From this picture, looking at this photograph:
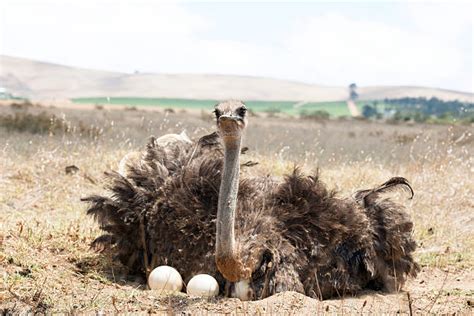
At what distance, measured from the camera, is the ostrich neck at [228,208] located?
4668 millimetres

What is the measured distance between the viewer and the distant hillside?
2992 inches

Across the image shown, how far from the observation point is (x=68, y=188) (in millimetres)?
8375

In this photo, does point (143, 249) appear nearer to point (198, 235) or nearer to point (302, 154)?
point (198, 235)

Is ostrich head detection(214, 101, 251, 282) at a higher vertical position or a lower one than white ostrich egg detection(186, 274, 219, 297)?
higher

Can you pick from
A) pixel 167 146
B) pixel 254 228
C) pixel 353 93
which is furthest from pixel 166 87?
pixel 254 228

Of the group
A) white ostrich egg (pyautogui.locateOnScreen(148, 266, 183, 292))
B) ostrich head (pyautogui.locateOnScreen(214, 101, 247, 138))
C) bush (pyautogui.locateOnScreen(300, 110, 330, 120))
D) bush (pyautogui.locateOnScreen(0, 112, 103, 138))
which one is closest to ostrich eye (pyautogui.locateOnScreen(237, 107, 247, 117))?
ostrich head (pyautogui.locateOnScreen(214, 101, 247, 138))

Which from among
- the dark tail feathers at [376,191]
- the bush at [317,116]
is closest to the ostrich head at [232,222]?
the dark tail feathers at [376,191]

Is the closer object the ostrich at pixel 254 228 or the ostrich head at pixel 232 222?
the ostrich head at pixel 232 222

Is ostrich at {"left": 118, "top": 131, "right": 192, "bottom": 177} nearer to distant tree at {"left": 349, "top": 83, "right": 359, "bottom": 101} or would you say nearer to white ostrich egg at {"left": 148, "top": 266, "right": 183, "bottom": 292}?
white ostrich egg at {"left": 148, "top": 266, "right": 183, "bottom": 292}

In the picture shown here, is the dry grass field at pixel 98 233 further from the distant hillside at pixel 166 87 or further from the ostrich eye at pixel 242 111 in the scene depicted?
the distant hillside at pixel 166 87

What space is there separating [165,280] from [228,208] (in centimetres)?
70

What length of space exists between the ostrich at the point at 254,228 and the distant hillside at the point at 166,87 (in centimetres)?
6713

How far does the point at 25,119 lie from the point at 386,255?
33.6 ft

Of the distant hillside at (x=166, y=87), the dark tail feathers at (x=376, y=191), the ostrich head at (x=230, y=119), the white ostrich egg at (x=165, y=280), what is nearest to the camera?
the ostrich head at (x=230, y=119)
